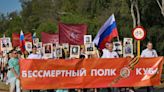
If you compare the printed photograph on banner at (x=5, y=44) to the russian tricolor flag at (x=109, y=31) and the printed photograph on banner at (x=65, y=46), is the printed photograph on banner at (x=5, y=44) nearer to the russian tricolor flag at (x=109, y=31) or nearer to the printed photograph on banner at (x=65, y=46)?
the printed photograph on banner at (x=65, y=46)

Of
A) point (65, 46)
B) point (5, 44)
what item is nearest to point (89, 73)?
point (65, 46)

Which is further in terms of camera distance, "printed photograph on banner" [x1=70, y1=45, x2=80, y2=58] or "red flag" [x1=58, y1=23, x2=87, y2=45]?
"red flag" [x1=58, y1=23, x2=87, y2=45]

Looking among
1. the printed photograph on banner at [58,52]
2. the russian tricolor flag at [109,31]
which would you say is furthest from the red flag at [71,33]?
the russian tricolor flag at [109,31]

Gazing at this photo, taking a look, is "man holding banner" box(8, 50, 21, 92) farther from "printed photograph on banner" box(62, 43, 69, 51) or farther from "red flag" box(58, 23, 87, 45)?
"red flag" box(58, 23, 87, 45)

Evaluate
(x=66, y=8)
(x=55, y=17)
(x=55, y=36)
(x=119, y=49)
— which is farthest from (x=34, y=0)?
(x=119, y=49)

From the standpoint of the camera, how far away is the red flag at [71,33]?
23062 millimetres

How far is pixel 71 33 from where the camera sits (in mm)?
23062

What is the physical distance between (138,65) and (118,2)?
48.6 metres

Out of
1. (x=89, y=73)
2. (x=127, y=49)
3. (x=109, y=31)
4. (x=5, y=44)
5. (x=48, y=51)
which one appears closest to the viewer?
(x=89, y=73)

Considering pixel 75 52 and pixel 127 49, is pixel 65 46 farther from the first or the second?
pixel 127 49

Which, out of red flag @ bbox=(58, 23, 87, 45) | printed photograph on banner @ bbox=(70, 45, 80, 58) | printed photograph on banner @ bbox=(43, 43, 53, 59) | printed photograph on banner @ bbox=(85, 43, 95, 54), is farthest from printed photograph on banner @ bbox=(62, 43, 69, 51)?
printed photograph on banner @ bbox=(70, 45, 80, 58)

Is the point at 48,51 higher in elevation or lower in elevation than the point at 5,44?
higher

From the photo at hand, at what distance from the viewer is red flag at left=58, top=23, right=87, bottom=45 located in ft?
75.7

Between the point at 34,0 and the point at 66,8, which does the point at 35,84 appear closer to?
the point at 66,8
